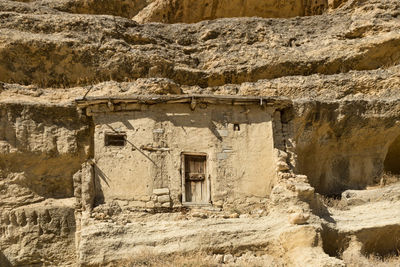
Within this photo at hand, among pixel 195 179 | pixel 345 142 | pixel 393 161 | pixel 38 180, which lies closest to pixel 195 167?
pixel 195 179

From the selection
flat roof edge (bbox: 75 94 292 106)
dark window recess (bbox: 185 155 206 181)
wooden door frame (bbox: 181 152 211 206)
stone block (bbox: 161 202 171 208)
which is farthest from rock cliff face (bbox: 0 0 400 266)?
dark window recess (bbox: 185 155 206 181)

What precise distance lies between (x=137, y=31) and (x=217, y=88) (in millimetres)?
3575

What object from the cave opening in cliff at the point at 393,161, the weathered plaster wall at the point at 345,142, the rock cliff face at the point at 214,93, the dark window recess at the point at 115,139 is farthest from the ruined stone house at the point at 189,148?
the cave opening in cliff at the point at 393,161

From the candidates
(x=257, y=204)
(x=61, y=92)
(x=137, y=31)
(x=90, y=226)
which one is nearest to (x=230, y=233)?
(x=257, y=204)

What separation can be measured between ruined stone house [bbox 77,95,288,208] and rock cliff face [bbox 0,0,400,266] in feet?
1.24

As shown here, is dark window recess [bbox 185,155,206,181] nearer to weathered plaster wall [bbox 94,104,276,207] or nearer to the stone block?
weathered plaster wall [bbox 94,104,276,207]

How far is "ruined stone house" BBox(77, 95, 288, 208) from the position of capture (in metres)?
12.3

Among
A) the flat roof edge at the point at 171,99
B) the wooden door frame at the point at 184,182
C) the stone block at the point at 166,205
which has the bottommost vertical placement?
the stone block at the point at 166,205

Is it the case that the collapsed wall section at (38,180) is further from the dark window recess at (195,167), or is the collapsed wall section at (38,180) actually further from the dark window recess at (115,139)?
the dark window recess at (195,167)

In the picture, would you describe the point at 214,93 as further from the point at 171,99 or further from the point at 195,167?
the point at 195,167

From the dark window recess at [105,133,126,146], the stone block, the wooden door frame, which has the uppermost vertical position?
the dark window recess at [105,133,126,146]

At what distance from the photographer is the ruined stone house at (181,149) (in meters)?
12.3

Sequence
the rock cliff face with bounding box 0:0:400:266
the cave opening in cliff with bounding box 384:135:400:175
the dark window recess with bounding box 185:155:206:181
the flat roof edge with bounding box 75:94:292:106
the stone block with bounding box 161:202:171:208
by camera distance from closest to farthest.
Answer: the rock cliff face with bounding box 0:0:400:266
the stone block with bounding box 161:202:171:208
the flat roof edge with bounding box 75:94:292:106
the dark window recess with bounding box 185:155:206:181
the cave opening in cliff with bounding box 384:135:400:175

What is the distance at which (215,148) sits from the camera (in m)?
12.7
